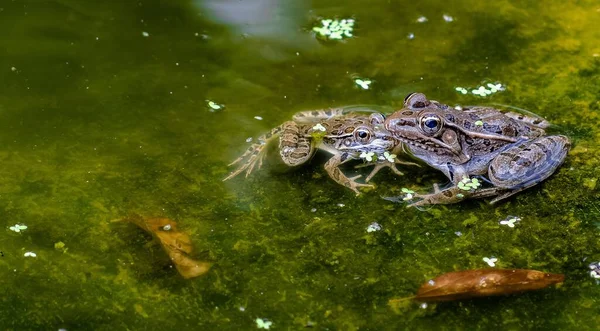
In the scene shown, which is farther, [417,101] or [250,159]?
[250,159]

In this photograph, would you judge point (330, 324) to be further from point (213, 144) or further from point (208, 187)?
point (213, 144)

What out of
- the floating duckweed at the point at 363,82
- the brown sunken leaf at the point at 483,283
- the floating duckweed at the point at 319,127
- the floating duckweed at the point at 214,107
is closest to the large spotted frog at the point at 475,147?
the floating duckweed at the point at 319,127

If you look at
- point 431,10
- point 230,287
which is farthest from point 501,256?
point 431,10

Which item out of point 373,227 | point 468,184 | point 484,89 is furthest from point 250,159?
point 484,89

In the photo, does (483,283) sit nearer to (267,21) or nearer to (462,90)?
(462,90)

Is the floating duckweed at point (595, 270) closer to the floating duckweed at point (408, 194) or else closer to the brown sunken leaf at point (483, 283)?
the brown sunken leaf at point (483, 283)

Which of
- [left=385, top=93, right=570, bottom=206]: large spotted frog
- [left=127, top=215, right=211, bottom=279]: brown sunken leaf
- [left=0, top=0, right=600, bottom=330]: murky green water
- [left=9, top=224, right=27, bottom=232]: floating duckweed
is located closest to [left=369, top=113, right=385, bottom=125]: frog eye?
[left=385, top=93, right=570, bottom=206]: large spotted frog

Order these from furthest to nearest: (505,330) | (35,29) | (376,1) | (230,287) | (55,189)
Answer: (376,1), (35,29), (55,189), (230,287), (505,330)
